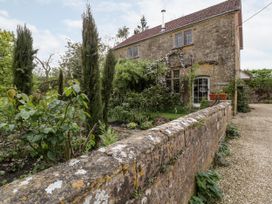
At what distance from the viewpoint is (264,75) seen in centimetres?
1742

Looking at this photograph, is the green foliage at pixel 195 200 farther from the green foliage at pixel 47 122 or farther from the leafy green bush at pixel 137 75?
the leafy green bush at pixel 137 75

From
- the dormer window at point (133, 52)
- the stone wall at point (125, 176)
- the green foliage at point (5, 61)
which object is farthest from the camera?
the dormer window at point (133, 52)

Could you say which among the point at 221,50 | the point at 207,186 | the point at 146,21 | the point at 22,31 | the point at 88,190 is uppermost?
the point at 146,21

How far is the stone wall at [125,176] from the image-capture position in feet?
2.54

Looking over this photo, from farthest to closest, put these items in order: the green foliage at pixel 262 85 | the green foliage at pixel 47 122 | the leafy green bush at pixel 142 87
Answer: the green foliage at pixel 262 85 < the leafy green bush at pixel 142 87 < the green foliage at pixel 47 122

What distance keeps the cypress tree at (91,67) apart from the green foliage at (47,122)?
155 cm

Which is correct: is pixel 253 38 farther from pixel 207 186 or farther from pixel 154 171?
pixel 154 171

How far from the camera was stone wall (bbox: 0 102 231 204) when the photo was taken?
30.5 inches

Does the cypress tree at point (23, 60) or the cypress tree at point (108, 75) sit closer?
the cypress tree at point (23, 60)

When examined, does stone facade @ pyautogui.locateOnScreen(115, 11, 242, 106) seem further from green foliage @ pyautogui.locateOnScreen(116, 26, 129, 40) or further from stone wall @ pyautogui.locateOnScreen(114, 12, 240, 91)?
green foliage @ pyautogui.locateOnScreen(116, 26, 129, 40)

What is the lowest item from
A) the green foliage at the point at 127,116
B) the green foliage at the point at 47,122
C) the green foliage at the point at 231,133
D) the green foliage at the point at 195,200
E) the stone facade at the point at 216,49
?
the green foliage at the point at 231,133

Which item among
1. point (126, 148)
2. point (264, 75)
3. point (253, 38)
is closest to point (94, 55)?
point (126, 148)

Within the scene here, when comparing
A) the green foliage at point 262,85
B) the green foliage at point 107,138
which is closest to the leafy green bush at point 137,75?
the green foliage at point 107,138

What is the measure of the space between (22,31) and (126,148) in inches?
139
